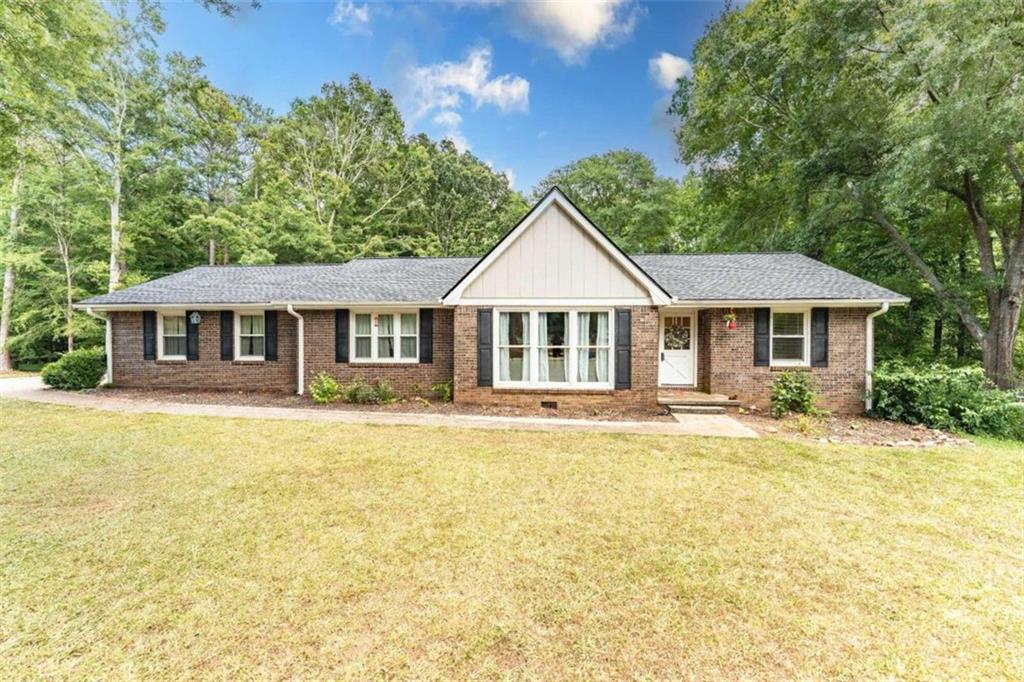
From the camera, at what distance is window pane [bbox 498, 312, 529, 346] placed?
1081 centimetres

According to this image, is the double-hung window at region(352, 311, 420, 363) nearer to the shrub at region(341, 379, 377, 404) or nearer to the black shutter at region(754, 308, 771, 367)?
the shrub at region(341, 379, 377, 404)

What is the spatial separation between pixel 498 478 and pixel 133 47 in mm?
27406

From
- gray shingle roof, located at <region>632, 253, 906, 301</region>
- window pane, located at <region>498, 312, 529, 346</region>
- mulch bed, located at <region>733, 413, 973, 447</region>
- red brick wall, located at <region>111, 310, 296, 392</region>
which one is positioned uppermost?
gray shingle roof, located at <region>632, 253, 906, 301</region>

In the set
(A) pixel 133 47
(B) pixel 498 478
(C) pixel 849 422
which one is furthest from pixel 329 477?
(A) pixel 133 47

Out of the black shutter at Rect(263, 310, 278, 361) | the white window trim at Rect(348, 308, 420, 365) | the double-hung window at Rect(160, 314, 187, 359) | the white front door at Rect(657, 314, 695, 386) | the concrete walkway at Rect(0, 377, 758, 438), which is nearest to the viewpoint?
the concrete walkway at Rect(0, 377, 758, 438)

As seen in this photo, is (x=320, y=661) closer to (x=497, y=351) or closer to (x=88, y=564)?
(x=88, y=564)

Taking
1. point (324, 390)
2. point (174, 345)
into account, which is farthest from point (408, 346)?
point (174, 345)

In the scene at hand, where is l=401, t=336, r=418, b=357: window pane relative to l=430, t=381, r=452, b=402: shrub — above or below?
above

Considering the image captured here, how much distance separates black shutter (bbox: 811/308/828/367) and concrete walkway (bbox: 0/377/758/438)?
9.87 feet

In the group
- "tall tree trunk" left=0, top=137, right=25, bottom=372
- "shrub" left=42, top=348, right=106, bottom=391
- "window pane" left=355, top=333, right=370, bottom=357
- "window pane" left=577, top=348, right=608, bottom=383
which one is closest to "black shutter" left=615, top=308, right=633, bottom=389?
"window pane" left=577, top=348, right=608, bottom=383

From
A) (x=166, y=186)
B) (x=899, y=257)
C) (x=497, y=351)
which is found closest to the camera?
(x=497, y=351)

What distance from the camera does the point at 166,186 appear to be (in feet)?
70.7

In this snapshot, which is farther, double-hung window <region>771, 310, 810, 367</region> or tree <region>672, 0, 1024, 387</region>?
double-hung window <region>771, 310, 810, 367</region>

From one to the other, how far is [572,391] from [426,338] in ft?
14.2
